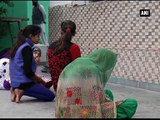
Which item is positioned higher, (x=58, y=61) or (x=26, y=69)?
(x=58, y=61)

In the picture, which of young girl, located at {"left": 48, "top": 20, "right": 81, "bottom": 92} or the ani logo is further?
the ani logo

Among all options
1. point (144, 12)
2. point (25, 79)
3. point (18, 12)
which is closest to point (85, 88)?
point (25, 79)

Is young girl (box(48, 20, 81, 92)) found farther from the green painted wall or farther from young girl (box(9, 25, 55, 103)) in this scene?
the green painted wall

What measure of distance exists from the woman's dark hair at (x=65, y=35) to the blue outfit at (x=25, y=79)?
1.70 feet

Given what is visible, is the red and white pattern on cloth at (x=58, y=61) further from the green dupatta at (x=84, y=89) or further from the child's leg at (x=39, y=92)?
the green dupatta at (x=84, y=89)

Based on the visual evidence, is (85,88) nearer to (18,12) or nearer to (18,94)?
(18,94)

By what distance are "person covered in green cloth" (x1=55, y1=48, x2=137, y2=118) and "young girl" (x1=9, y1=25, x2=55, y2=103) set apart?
164 centimetres

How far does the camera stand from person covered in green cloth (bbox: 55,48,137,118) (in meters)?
4.30

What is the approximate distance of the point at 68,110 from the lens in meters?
4.38

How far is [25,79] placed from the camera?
612 cm

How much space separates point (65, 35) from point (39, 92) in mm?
1170

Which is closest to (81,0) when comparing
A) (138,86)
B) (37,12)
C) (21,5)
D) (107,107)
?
(37,12)

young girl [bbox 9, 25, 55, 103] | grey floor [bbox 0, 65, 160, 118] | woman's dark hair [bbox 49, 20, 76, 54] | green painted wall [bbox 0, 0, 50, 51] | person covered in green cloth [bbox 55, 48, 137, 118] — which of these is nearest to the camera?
person covered in green cloth [bbox 55, 48, 137, 118]

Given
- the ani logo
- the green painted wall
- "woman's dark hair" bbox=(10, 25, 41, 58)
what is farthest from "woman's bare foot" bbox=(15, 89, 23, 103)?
the green painted wall
